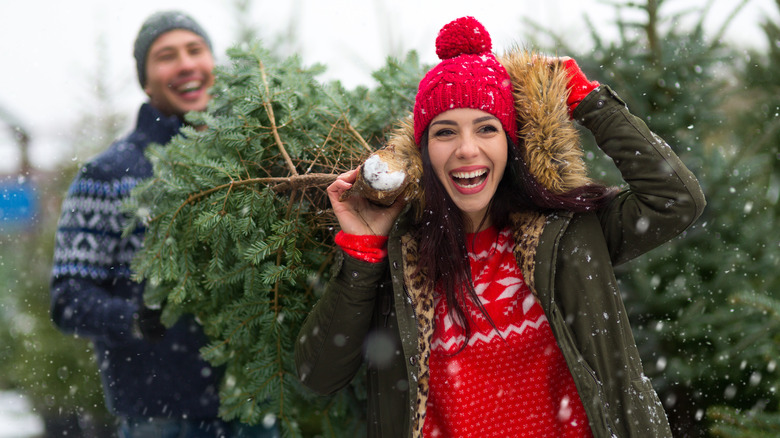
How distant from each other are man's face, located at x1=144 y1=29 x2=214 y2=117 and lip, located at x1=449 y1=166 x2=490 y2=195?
1.90 m

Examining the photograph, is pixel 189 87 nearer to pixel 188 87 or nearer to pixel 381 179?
pixel 188 87

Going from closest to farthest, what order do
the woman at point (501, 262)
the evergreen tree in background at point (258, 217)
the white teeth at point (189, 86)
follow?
the woman at point (501, 262) < the evergreen tree in background at point (258, 217) < the white teeth at point (189, 86)

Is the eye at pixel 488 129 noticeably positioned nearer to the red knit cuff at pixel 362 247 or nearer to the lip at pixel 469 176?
the lip at pixel 469 176

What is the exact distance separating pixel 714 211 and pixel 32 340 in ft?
17.8

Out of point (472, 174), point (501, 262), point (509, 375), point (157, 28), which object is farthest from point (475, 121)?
point (157, 28)

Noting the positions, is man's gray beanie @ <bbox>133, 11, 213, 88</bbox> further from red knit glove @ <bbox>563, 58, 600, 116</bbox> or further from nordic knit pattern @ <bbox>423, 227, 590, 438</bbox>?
nordic knit pattern @ <bbox>423, 227, 590, 438</bbox>

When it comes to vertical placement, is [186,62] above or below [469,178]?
above

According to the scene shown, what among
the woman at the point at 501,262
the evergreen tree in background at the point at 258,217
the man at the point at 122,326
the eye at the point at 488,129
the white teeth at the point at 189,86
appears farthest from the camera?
the white teeth at the point at 189,86

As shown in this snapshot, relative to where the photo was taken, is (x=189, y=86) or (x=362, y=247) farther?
(x=189, y=86)

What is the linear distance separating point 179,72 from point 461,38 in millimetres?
1952

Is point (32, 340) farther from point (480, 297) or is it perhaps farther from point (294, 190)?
point (480, 297)

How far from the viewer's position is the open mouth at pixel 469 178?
1996mm

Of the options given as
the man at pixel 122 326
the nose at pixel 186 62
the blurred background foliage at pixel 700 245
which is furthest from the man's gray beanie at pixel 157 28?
the blurred background foliage at pixel 700 245

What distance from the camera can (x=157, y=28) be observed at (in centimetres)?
346
